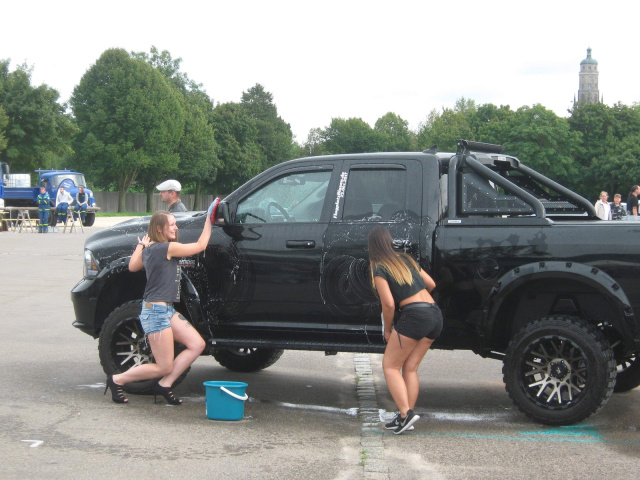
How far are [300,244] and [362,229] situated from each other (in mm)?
507

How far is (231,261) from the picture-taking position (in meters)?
7.26

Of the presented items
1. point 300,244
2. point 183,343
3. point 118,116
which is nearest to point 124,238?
point 183,343

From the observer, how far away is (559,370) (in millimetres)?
6512

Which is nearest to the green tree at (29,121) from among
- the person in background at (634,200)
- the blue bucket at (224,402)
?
the person in background at (634,200)

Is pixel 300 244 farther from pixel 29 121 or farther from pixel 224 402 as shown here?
pixel 29 121

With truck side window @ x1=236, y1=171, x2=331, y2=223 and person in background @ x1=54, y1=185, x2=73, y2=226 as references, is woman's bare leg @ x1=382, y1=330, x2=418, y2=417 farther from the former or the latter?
person in background @ x1=54, y1=185, x2=73, y2=226

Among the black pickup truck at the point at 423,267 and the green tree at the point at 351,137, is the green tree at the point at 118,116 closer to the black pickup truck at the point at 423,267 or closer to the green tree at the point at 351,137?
the green tree at the point at 351,137

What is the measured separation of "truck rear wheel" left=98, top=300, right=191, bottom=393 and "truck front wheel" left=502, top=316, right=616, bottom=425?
265 centimetres

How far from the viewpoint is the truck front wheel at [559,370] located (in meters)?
6.31

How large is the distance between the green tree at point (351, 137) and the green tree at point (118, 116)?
204 feet

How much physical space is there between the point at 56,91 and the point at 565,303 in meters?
59.1

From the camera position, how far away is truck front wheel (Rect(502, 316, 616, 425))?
6309 millimetres

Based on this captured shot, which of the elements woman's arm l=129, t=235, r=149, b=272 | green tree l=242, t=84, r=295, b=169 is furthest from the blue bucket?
green tree l=242, t=84, r=295, b=169

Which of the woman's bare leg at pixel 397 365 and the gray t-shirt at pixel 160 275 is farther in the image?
the gray t-shirt at pixel 160 275
